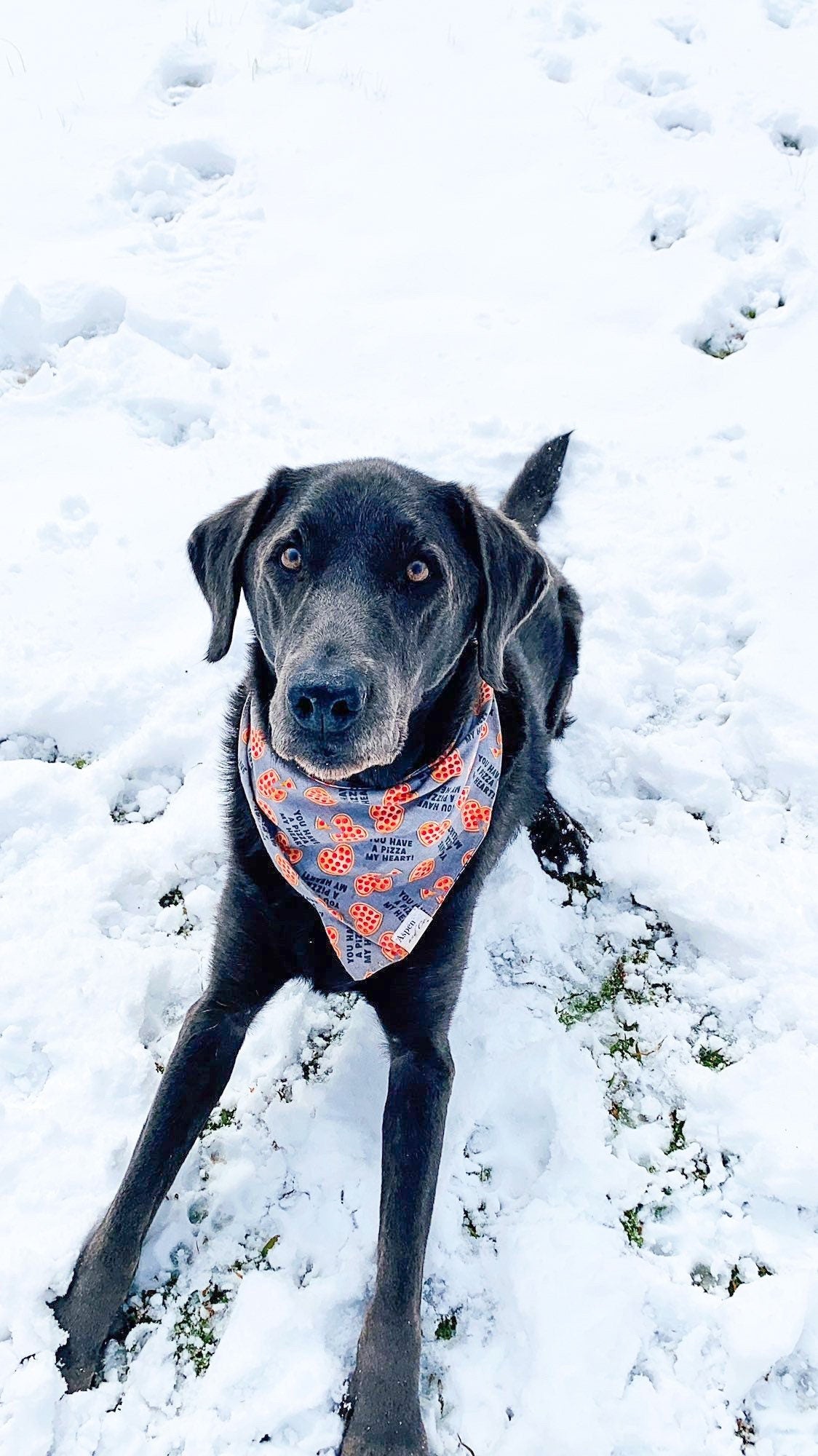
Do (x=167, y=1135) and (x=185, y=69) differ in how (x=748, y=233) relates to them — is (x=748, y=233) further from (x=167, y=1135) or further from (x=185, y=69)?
(x=167, y=1135)

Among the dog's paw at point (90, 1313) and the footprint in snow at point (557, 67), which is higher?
the footprint in snow at point (557, 67)

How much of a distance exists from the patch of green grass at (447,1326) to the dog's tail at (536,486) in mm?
3005

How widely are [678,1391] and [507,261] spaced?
561 centimetres

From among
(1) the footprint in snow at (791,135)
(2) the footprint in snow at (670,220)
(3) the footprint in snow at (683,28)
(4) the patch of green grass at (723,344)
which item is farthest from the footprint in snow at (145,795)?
(3) the footprint in snow at (683,28)

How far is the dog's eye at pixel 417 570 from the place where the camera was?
8.23ft

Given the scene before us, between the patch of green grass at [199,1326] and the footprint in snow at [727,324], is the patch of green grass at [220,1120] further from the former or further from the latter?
the footprint in snow at [727,324]

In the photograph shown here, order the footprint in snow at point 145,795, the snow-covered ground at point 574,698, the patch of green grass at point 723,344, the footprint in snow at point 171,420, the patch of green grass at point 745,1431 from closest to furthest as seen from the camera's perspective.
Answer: the patch of green grass at point 745,1431, the snow-covered ground at point 574,698, the footprint in snow at point 145,795, the footprint in snow at point 171,420, the patch of green grass at point 723,344

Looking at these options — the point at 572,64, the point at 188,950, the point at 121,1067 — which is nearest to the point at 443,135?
the point at 572,64

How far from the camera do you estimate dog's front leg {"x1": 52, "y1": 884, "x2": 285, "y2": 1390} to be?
239cm

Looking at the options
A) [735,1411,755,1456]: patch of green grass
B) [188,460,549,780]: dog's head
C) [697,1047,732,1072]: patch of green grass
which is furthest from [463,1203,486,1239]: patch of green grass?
[188,460,549,780]: dog's head

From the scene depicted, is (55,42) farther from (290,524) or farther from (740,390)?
(290,524)

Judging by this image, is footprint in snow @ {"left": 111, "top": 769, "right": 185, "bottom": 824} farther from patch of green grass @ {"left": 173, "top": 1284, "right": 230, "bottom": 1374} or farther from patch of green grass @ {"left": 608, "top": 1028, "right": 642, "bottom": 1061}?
patch of green grass @ {"left": 608, "top": 1028, "right": 642, "bottom": 1061}

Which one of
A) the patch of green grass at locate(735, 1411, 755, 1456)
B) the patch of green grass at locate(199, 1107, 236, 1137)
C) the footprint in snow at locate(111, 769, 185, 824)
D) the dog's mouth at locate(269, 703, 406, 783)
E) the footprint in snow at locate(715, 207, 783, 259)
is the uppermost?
the footprint in snow at locate(715, 207, 783, 259)

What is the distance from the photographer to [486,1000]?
10.3 feet
